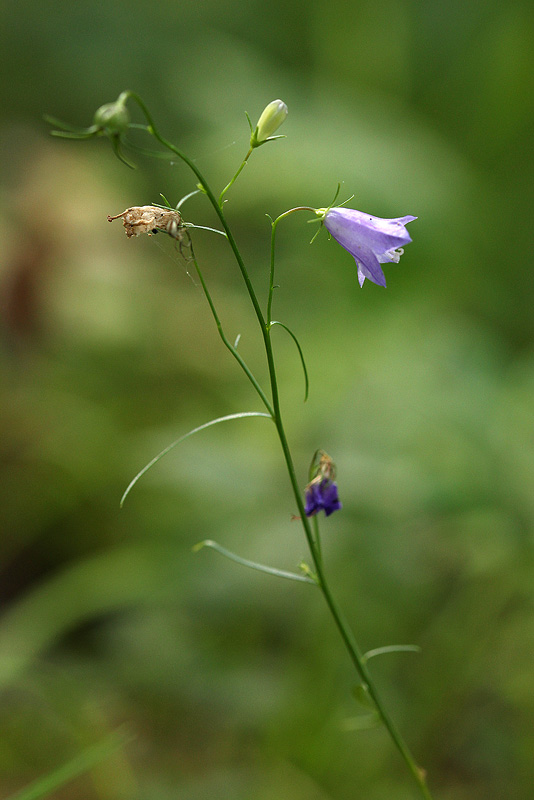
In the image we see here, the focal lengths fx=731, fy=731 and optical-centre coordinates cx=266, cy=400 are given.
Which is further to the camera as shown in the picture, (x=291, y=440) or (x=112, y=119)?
(x=291, y=440)

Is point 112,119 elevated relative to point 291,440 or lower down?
elevated

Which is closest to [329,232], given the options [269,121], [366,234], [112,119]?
[366,234]

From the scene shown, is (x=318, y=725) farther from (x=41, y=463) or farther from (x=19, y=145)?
(x=19, y=145)

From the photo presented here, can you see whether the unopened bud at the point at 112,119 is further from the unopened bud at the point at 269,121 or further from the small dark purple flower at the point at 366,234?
the small dark purple flower at the point at 366,234

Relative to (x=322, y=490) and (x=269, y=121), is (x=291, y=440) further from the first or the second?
(x=269, y=121)

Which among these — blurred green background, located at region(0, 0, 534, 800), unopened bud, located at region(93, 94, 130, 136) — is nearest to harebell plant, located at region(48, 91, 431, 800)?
unopened bud, located at region(93, 94, 130, 136)

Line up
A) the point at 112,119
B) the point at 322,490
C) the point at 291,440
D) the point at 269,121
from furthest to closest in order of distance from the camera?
the point at 291,440, the point at 322,490, the point at 269,121, the point at 112,119
